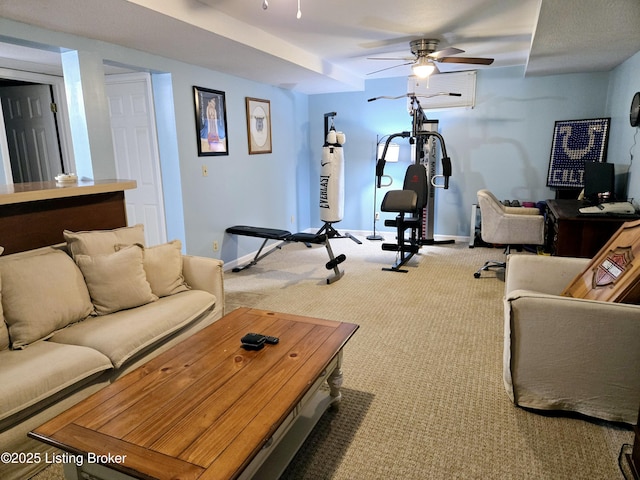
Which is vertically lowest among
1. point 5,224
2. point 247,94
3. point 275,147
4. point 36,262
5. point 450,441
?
point 450,441

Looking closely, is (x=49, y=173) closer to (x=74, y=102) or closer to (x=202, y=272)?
(x=74, y=102)

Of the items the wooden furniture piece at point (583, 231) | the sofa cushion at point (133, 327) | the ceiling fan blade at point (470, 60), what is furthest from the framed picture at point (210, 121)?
the wooden furniture piece at point (583, 231)

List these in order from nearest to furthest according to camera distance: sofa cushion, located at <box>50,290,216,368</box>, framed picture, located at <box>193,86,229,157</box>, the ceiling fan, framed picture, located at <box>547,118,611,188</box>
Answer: sofa cushion, located at <box>50,290,216,368</box> < the ceiling fan < framed picture, located at <box>193,86,229,157</box> < framed picture, located at <box>547,118,611,188</box>

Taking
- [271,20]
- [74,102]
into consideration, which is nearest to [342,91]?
[271,20]

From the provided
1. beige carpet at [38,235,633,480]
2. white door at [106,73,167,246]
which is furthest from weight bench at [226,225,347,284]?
white door at [106,73,167,246]

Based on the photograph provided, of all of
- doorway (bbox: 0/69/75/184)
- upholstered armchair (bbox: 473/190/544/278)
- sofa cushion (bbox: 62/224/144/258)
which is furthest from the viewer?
doorway (bbox: 0/69/75/184)

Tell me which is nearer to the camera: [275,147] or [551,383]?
[551,383]

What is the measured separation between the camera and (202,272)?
2699mm

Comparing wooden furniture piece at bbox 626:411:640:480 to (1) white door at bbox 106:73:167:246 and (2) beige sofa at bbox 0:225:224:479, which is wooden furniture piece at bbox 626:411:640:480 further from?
(1) white door at bbox 106:73:167:246

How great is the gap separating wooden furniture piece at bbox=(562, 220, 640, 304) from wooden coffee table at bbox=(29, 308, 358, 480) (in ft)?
4.23

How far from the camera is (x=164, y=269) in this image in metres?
2.54

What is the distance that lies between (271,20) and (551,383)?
10.0ft

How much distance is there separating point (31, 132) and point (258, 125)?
256 centimetres

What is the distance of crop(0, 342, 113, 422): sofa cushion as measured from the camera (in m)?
1.55
